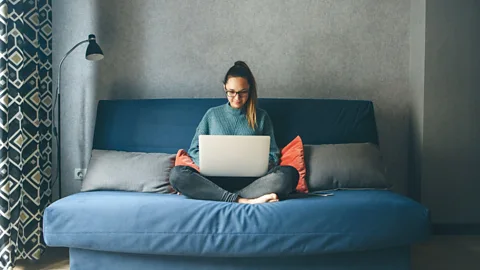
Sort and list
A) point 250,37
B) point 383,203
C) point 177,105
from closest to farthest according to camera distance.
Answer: point 383,203 < point 177,105 < point 250,37

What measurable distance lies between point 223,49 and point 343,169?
121 centimetres

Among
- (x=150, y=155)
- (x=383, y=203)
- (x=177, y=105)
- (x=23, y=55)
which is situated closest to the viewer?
(x=383, y=203)

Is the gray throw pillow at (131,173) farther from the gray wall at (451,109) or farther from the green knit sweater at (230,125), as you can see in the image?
A: the gray wall at (451,109)

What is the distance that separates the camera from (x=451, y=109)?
339 centimetres

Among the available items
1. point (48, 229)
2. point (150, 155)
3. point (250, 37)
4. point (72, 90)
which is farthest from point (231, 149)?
point (72, 90)

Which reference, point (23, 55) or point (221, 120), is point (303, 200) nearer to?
point (221, 120)

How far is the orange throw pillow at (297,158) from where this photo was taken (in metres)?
2.80

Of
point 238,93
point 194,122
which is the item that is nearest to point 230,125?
point 238,93

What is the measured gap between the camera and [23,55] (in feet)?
9.19

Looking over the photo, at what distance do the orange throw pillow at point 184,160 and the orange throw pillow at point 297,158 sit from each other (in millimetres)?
496

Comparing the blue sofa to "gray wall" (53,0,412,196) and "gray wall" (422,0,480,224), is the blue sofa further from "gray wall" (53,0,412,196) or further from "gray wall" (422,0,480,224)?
"gray wall" (53,0,412,196)

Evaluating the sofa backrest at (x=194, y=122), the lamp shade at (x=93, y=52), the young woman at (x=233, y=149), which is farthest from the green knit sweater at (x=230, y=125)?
the lamp shade at (x=93, y=52)

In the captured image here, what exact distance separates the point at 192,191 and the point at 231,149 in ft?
0.92

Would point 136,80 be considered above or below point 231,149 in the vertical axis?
above
